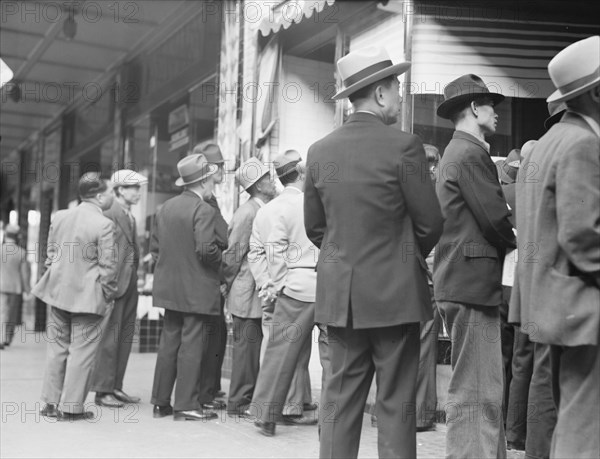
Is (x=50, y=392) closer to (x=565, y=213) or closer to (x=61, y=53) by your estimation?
(x=565, y=213)

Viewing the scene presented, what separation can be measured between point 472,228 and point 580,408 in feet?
4.56

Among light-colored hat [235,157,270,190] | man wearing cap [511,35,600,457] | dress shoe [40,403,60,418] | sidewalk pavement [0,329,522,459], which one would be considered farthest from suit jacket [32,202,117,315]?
man wearing cap [511,35,600,457]

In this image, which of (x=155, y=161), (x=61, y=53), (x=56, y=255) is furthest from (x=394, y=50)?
(x=61, y=53)

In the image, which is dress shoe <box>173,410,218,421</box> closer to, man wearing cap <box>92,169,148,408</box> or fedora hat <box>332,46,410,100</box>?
man wearing cap <box>92,169,148,408</box>

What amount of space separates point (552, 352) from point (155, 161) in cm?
1136

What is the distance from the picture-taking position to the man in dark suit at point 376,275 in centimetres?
379

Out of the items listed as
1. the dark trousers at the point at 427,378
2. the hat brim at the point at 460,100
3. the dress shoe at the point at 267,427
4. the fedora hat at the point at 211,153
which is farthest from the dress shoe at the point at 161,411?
the hat brim at the point at 460,100

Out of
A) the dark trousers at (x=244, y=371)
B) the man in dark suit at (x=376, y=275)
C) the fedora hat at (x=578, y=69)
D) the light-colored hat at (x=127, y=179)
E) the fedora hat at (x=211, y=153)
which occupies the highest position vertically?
the fedora hat at (x=211, y=153)

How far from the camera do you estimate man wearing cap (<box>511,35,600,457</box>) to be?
3.22m

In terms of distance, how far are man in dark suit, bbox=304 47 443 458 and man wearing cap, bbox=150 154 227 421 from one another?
9.89 feet

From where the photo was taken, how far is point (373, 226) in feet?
12.6

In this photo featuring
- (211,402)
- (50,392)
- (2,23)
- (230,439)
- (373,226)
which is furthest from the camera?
(2,23)

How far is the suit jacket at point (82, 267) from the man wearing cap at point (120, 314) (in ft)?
2.60

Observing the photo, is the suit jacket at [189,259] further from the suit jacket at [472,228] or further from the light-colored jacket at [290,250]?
the suit jacket at [472,228]
